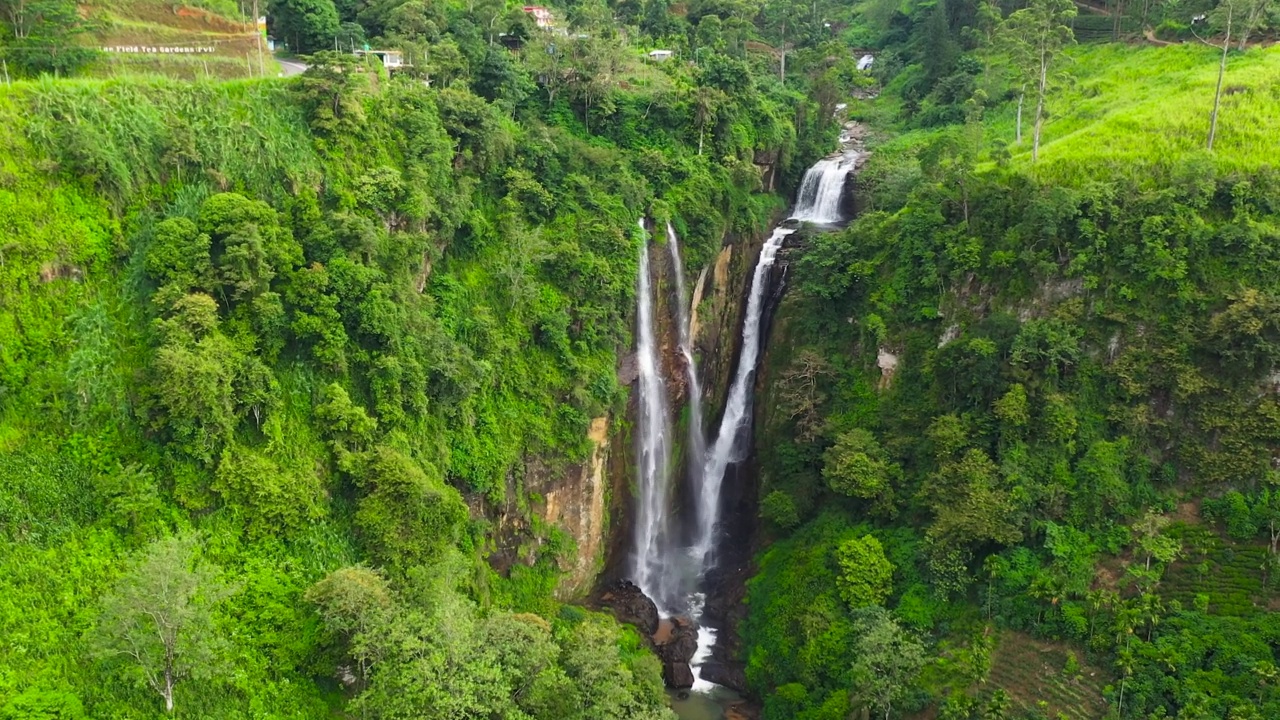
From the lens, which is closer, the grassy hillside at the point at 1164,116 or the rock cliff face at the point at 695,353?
the grassy hillside at the point at 1164,116

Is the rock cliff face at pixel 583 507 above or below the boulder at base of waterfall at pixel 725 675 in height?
above

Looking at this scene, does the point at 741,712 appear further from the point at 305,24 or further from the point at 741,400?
the point at 305,24

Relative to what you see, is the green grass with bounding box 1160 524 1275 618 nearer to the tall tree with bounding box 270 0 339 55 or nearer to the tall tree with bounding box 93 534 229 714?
the tall tree with bounding box 93 534 229 714

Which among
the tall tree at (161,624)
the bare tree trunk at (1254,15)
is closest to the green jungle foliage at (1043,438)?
the bare tree trunk at (1254,15)

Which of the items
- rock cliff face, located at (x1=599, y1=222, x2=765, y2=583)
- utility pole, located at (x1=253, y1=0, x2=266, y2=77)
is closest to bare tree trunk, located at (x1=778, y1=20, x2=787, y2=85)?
rock cliff face, located at (x1=599, y1=222, x2=765, y2=583)

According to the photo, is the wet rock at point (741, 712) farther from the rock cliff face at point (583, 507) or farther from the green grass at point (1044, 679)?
the green grass at point (1044, 679)

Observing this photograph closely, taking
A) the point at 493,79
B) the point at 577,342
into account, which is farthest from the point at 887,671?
the point at 493,79
